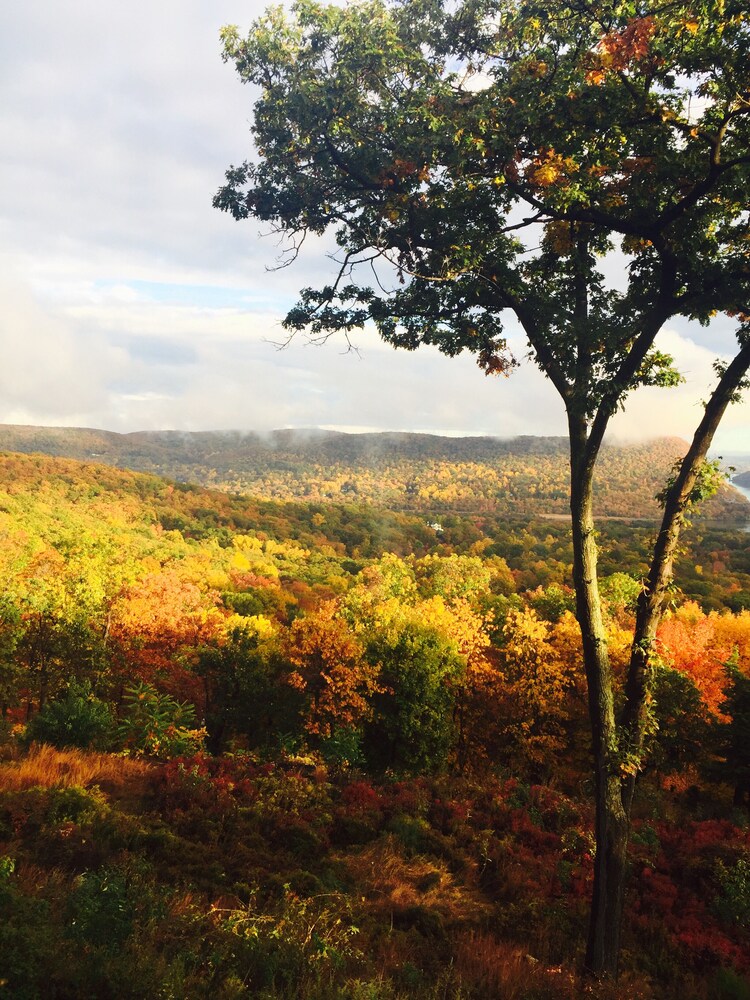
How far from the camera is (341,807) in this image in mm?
12016

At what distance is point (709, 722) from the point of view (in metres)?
23.8

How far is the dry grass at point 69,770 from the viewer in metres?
9.96

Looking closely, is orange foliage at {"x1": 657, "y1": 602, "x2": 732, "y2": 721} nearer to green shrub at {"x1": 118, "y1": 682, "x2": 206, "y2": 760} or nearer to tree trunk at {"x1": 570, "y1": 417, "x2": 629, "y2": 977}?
green shrub at {"x1": 118, "y1": 682, "x2": 206, "y2": 760}

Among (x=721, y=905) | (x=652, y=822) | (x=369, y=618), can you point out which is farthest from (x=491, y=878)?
(x=369, y=618)

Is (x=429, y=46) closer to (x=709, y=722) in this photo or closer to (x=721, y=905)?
(x=721, y=905)

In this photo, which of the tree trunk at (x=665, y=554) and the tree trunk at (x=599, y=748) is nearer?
the tree trunk at (x=599, y=748)

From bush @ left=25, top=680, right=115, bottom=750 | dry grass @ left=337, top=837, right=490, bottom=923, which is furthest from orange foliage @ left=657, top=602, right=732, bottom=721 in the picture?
bush @ left=25, top=680, right=115, bottom=750

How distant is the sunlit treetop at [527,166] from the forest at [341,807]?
11.9ft

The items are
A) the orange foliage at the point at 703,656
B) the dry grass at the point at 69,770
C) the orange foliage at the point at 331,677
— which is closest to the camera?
the dry grass at the point at 69,770

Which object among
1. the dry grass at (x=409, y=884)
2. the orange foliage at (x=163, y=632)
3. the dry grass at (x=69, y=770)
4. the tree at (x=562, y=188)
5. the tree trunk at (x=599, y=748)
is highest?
the tree at (x=562, y=188)

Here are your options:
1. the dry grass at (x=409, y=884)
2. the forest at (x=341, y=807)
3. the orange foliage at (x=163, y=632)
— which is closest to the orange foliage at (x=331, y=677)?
the forest at (x=341, y=807)

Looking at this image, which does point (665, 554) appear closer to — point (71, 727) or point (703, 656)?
point (71, 727)

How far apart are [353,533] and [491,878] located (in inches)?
5114

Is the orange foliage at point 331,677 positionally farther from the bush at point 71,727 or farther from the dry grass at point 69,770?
the dry grass at point 69,770
